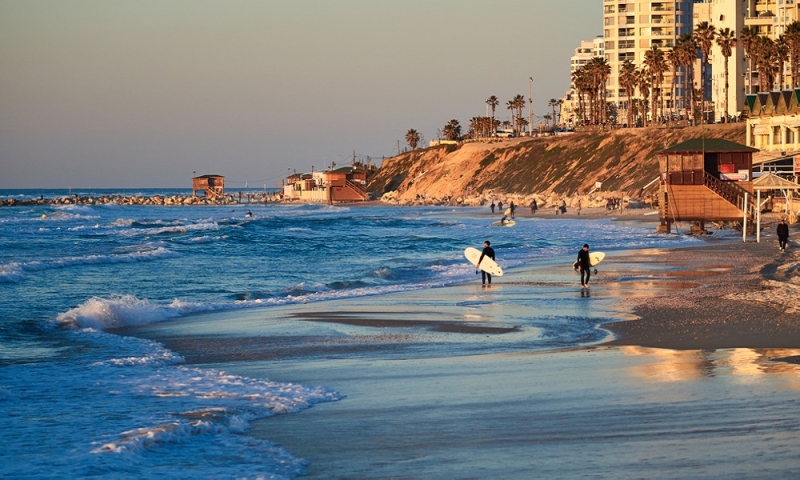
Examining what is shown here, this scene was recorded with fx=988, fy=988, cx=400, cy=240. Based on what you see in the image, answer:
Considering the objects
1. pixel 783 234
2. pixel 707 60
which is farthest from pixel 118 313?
pixel 707 60

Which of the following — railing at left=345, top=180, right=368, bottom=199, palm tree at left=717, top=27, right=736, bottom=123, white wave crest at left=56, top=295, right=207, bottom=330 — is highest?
palm tree at left=717, top=27, right=736, bottom=123

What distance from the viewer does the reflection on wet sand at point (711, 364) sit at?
40.6 ft

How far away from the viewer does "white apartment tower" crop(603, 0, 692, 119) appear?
153250mm

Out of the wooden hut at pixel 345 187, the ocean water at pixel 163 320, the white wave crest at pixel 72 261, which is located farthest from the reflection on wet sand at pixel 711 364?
the wooden hut at pixel 345 187

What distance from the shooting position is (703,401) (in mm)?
10805

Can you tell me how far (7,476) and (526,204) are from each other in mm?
101726

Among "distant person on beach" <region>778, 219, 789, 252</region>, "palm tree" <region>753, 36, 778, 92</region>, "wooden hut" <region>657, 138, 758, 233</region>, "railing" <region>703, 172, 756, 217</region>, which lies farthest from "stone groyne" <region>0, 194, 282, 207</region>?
"distant person on beach" <region>778, 219, 789, 252</region>

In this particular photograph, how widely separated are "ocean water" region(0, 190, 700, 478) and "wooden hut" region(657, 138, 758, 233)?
7.71 ft

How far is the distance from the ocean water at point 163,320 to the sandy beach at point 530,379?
675 millimetres

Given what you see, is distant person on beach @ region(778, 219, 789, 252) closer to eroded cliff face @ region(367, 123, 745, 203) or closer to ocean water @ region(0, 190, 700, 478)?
ocean water @ region(0, 190, 700, 478)

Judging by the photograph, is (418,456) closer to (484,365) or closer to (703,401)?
(703,401)

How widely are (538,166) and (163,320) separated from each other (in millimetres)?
108983

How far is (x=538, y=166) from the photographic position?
12800 centimetres

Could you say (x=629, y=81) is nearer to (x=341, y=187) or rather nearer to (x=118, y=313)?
(x=341, y=187)
